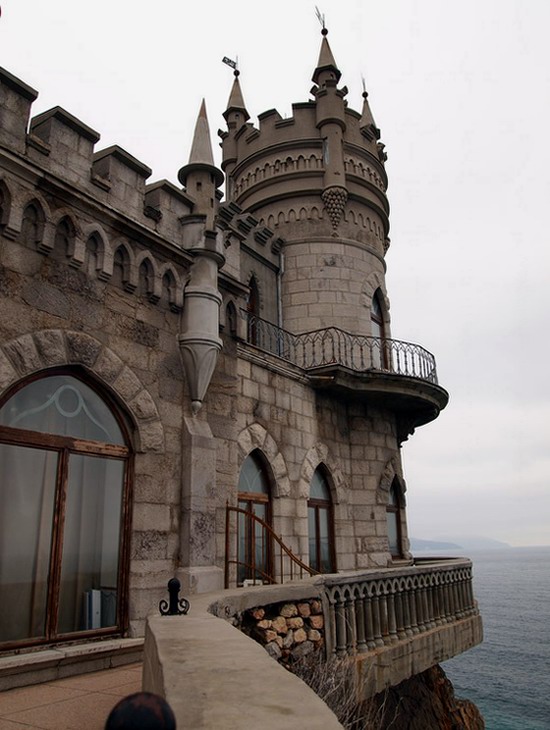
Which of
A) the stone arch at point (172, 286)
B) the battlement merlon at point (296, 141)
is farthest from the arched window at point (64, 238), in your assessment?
the battlement merlon at point (296, 141)

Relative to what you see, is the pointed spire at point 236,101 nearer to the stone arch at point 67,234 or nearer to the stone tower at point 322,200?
the stone tower at point 322,200

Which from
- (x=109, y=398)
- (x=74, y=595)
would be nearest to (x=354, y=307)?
(x=109, y=398)

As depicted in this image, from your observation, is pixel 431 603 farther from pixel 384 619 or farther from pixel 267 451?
pixel 267 451

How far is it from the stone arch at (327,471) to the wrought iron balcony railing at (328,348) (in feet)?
6.66

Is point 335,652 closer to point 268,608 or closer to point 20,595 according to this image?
point 268,608

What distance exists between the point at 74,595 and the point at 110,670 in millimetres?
850

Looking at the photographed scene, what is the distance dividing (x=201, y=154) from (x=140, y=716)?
8.71m

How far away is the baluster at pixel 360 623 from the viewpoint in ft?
25.8

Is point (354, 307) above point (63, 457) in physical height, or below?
above

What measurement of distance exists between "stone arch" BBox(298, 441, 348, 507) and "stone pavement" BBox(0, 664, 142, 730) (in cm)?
632

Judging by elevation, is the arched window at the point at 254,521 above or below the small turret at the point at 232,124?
below

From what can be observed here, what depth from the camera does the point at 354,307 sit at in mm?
14844

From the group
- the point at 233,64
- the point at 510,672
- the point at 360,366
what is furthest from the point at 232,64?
the point at 510,672

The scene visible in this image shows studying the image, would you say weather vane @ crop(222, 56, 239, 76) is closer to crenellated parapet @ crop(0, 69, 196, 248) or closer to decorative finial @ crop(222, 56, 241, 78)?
decorative finial @ crop(222, 56, 241, 78)
